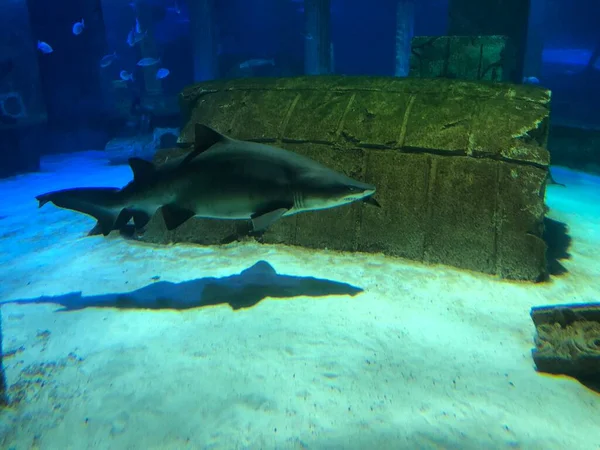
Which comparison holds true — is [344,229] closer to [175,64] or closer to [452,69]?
[452,69]

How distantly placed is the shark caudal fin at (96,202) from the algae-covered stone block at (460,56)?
663cm

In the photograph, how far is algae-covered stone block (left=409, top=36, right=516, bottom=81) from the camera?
7680 millimetres

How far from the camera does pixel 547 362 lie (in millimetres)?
2947

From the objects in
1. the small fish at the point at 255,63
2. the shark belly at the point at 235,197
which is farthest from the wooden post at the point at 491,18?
the small fish at the point at 255,63

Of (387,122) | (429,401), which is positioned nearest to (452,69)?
(387,122)

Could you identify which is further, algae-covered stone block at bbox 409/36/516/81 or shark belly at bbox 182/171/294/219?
algae-covered stone block at bbox 409/36/516/81

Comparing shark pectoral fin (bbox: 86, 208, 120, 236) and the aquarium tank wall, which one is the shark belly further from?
shark pectoral fin (bbox: 86, 208, 120, 236)

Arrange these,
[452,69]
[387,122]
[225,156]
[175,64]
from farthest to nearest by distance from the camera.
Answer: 1. [175,64]
2. [452,69]
3. [387,122]
4. [225,156]

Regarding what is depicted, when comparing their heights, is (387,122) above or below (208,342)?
above

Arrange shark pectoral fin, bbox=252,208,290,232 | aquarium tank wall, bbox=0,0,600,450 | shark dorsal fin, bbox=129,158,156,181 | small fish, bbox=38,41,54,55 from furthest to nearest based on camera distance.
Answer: small fish, bbox=38,41,54,55 → shark dorsal fin, bbox=129,158,156,181 → shark pectoral fin, bbox=252,208,290,232 → aquarium tank wall, bbox=0,0,600,450

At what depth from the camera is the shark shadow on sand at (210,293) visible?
4.12m

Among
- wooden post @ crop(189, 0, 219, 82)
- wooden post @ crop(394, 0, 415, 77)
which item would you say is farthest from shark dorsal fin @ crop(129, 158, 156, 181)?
wooden post @ crop(394, 0, 415, 77)

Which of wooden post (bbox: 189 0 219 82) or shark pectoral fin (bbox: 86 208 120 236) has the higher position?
wooden post (bbox: 189 0 219 82)

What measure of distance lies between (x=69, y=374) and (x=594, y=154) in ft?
47.5
